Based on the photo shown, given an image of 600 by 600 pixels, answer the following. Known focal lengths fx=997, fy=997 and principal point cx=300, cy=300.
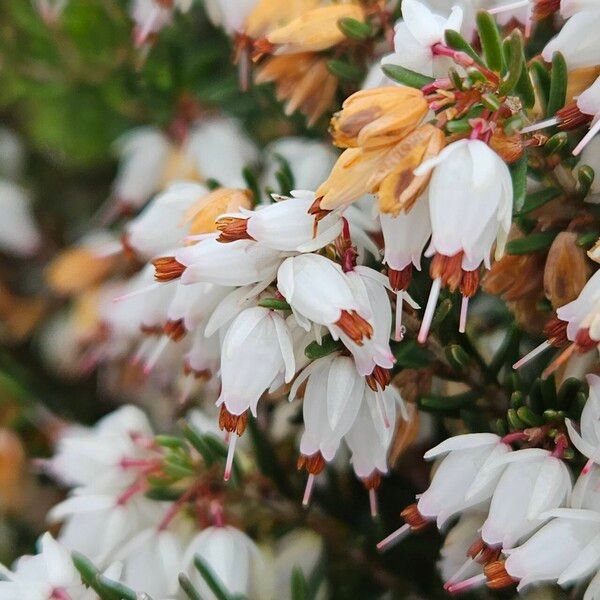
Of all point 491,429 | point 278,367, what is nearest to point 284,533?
point 491,429

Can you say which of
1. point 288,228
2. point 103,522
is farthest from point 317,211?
point 103,522

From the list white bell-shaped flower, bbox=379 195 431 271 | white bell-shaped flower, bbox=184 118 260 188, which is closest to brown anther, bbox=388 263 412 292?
white bell-shaped flower, bbox=379 195 431 271

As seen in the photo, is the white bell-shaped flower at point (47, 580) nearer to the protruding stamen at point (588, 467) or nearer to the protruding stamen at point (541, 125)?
the protruding stamen at point (588, 467)

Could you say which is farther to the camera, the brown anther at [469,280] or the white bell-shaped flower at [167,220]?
the white bell-shaped flower at [167,220]

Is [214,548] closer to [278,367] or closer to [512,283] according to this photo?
[278,367]

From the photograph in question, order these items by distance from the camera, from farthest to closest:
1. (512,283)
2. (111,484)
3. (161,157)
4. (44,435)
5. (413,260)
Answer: (44,435) → (161,157) → (111,484) → (512,283) → (413,260)

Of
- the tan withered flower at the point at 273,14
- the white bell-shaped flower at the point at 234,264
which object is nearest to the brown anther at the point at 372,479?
the white bell-shaped flower at the point at 234,264

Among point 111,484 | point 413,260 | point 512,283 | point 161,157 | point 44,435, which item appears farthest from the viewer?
point 44,435
